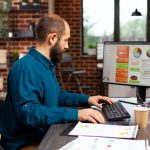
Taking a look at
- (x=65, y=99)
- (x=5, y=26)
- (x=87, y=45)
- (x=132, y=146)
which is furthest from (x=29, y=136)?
(x=87, y=45)

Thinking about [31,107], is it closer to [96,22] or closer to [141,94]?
[141,94]

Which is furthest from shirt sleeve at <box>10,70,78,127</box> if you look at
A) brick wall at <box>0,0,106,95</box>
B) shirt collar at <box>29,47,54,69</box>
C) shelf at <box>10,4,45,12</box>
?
brick wall at <box>0,0,106,95</box>

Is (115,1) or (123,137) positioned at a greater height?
(115,1)

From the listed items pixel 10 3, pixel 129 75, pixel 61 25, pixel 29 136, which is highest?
pixel 10 3

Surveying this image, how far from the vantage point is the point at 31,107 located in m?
1.74

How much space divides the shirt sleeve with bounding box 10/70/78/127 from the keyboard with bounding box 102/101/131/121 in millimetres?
241

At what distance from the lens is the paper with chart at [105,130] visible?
1.63 meters

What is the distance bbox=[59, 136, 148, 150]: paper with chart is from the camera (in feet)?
4.72

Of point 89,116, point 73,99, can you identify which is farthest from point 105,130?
point 73,99

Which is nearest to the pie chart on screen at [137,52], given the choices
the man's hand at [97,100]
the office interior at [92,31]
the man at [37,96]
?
the man's hand at [97,100]

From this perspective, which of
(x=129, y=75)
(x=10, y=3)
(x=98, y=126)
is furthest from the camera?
(x=10, y=3)

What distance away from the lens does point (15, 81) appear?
1836 mm

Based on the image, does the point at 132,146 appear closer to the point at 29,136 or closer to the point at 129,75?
the point at 29,136

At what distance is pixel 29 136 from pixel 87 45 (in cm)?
534
